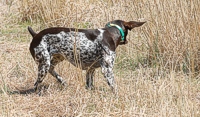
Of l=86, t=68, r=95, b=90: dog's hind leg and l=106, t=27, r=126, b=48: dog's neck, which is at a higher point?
l=106, t=27, r=126, b=48: dog's neck

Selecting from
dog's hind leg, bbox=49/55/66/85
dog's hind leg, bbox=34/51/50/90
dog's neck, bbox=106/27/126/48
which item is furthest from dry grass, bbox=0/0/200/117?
dog's neck, bbox=106/27/126/48

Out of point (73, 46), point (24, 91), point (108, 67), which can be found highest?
point (73, 46)

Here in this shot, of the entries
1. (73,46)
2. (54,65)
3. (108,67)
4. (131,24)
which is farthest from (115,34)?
(54,65)

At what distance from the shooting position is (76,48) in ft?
17.7

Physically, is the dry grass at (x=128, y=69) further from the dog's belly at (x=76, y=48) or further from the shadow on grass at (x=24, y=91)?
the dog's belly at (x=76, y=48)

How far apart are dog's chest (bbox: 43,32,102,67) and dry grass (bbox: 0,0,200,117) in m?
0.24

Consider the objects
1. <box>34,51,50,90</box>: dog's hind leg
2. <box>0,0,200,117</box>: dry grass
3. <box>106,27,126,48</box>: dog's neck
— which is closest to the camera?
<box>0,0,200,117</box>: dry grass

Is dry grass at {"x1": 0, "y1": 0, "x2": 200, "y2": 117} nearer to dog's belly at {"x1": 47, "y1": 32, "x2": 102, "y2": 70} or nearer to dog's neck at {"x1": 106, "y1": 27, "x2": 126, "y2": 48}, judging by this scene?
dog's belly at {"x1": 47, "y1": 32, "x2": 102, "y2": 70}

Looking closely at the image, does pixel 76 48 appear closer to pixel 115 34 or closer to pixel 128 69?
pixel 115 34

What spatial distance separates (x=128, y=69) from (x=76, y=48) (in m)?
1.23

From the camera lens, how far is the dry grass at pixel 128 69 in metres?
4.76

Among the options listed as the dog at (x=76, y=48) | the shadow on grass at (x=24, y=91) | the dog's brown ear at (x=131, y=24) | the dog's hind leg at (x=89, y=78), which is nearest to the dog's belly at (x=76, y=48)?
the dog at (x=76, y=48)

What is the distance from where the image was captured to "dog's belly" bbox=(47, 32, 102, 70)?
17.6 feet

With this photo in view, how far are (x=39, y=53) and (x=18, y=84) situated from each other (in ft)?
2.34
